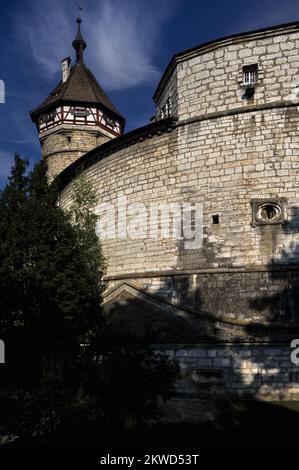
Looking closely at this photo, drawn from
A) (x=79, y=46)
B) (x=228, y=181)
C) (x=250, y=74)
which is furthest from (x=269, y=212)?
(x=79, y=46)

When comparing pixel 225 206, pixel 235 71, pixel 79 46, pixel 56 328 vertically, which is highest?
pixel 79 46

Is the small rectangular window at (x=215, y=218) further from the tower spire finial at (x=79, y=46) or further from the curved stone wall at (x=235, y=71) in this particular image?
the tower spire finial at (x=79, y=46)

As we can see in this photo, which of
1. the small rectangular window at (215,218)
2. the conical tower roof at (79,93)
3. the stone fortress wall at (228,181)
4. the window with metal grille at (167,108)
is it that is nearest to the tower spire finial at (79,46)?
the conical tower roof at (79,93)

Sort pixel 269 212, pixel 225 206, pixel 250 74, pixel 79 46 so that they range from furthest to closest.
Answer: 1. pixel 79 46
2. pixel 250 74
3. pixel 225 206
4. pixel 269 212

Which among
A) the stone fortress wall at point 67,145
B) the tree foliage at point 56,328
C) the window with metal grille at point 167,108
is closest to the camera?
the tree foliage at point 56,328

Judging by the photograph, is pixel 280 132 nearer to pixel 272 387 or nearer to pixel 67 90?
pixel 272 387

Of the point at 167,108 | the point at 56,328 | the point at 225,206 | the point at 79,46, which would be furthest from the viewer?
the point at 79,46

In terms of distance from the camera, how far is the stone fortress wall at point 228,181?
38.9 feet

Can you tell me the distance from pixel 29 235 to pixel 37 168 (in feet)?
8.13

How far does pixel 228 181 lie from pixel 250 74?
3170 mm

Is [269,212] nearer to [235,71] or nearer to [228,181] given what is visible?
[228,181]

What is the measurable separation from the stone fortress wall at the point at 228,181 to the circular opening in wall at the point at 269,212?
0.12 m

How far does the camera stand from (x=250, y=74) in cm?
1312

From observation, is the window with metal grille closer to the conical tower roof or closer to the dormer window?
the dormer window
